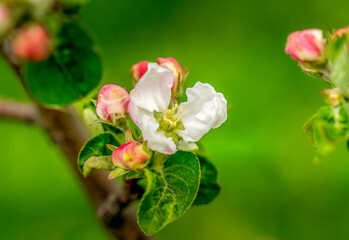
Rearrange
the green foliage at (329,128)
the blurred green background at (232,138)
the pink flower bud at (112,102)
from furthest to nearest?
1. the blurred green background at (232,138)
2. the pink flower bud at (112,102)
3. the green foliage at (329,128)

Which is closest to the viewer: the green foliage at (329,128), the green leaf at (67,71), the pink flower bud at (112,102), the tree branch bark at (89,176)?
the green foliage at (329,128)

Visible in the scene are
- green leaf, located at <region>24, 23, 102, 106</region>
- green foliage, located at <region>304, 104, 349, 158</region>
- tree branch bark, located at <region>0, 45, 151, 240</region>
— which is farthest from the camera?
tree branch bark, located at <region>0, 45, 151, 240</region>

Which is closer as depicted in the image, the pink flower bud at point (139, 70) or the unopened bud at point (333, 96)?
the unopened bud at point (333, 96)

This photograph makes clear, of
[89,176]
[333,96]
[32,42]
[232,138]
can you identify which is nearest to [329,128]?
[333,96]

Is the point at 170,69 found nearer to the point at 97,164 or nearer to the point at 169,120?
the point at 169,120

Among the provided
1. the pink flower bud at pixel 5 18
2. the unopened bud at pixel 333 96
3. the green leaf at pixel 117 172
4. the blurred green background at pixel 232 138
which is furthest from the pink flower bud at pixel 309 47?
the blurred green background at pixel 232 138

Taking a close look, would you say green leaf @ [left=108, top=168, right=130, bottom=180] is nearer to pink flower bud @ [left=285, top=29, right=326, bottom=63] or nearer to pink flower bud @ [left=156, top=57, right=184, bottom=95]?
pink flower bud @ [left=156, top=57, right=184, bottom=95]

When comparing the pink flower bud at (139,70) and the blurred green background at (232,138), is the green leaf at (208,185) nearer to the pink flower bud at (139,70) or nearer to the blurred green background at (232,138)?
the pink flower bud at (139,70)

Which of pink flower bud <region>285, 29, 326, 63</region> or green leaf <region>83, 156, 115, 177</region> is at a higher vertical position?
pink flower bud <region>285, 29, 326, 63</region>

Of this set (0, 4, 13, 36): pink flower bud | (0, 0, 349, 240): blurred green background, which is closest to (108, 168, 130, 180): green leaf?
(0, 4, 13, 36): pink flower bud
